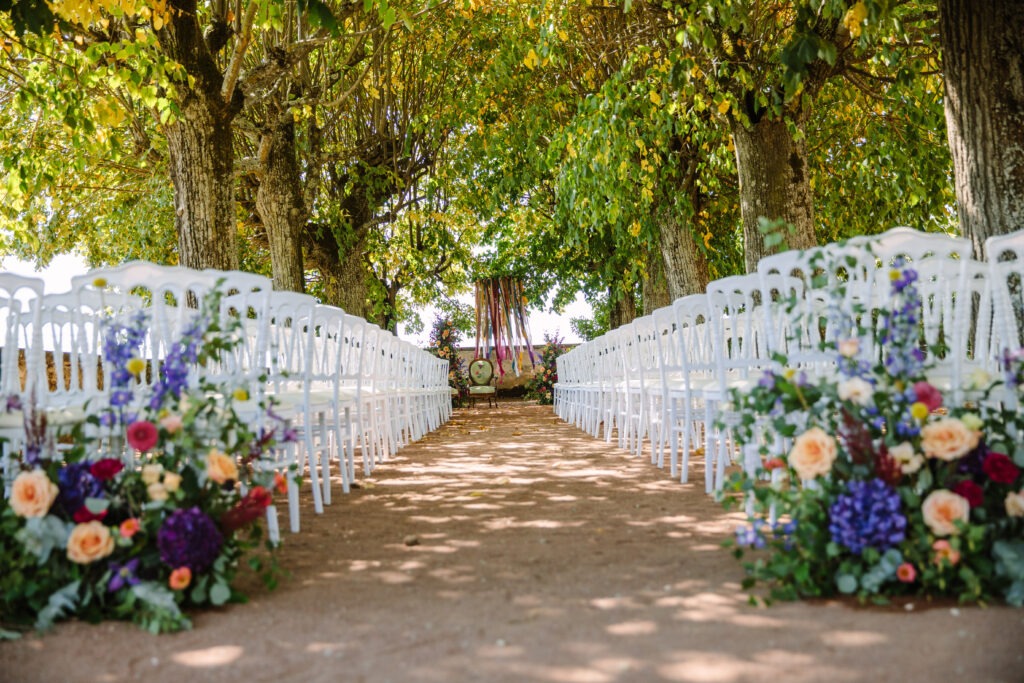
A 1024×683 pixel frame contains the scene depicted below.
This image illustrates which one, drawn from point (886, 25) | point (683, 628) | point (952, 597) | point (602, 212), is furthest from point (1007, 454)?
point (602, 212)

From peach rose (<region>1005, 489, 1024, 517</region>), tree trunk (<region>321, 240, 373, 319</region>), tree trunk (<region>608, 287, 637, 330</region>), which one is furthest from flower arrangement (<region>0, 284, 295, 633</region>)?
tree trunk (<region>608, 287, 637, 330</region>)

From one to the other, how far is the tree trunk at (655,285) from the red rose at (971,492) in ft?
32.4

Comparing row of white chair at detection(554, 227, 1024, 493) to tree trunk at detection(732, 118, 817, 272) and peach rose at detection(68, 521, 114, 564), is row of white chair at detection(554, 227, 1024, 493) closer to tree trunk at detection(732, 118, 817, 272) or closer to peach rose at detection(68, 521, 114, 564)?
tree trunk at detection(732, 118, 817, 272)

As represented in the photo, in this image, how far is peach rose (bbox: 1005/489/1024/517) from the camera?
2.30m

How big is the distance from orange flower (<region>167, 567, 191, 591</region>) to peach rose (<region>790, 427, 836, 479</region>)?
1.97 m

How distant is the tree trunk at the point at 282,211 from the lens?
407 inches

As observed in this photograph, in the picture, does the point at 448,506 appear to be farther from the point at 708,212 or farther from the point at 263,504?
the point at 708,212

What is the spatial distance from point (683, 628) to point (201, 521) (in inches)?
61.1

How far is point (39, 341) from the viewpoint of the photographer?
3.41 metres

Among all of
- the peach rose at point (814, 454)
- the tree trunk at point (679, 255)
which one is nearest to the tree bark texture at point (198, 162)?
the tree trunk at point (679, 255)

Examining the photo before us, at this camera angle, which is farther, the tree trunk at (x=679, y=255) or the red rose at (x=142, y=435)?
the tree trunk at (x=679, y=255)

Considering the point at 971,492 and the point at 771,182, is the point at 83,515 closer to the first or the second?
the point at 971,492

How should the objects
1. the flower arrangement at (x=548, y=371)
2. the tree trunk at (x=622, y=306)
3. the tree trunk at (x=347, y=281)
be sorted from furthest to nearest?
the flower arrangement at (x=548, y=371) < the tree trunk at (x=622, y=306) < the tree trunk at (x=347, y=281)

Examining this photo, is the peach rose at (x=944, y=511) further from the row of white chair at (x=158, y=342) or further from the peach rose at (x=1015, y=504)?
the row of white chair at (x=158, y=342)
